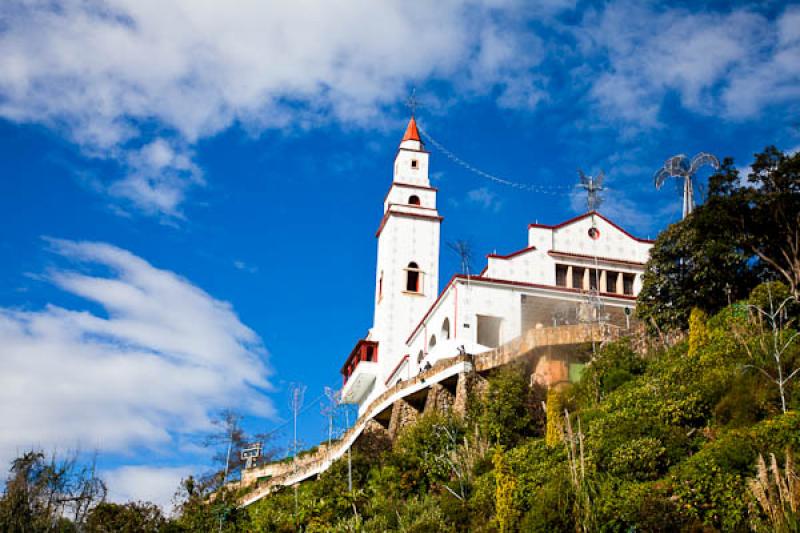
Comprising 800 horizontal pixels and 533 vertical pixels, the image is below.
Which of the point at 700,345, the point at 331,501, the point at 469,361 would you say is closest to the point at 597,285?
the point at 469,361

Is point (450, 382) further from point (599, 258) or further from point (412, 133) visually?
point (412, 133)

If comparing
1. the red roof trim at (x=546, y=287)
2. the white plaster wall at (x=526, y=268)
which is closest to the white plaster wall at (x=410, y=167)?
the white plaster wall at (x=526, y=268)

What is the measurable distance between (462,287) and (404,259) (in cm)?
1023

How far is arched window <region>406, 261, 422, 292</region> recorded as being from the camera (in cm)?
5125

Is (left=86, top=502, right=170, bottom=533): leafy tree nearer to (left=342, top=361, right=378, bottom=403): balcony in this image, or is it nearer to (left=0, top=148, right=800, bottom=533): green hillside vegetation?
(left=0, top=148, right=800, bottom=533): green hillside vegetation

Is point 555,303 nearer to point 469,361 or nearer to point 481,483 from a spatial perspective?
point 469,361

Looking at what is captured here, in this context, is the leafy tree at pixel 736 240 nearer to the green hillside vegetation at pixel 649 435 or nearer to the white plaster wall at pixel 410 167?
the green hillside vegetation at pixel 649 435

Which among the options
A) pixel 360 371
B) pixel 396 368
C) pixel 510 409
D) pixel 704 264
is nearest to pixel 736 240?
pixel 704 264

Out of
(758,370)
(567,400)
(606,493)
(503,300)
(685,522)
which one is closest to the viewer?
(685,522)

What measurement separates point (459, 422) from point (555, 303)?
9451mm

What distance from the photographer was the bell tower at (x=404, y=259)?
50.2 metres

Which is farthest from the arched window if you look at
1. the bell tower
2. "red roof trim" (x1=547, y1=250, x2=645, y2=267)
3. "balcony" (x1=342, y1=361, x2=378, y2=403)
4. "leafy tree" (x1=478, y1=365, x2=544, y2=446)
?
"leafy tree" (x1=478, y1=365, x2=544, y2=446)

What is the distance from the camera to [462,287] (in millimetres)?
41688

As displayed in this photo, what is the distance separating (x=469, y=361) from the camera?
37.7 metres
